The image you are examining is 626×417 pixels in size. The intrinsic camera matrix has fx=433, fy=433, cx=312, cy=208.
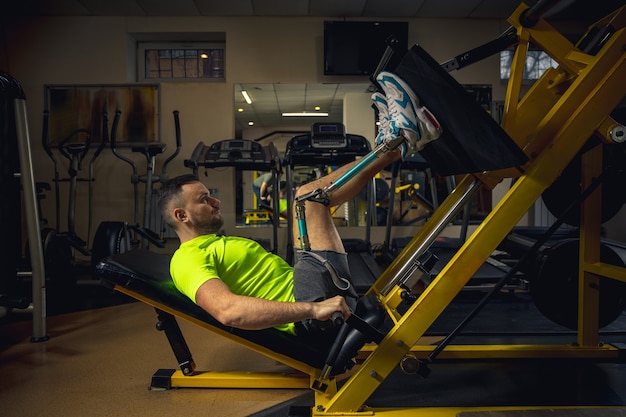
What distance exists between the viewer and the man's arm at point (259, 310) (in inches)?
54.3

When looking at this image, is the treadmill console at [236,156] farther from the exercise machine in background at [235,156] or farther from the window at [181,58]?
the window at [181,58]

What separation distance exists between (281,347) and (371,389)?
14.9 inches

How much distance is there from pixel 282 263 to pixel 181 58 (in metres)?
4.09

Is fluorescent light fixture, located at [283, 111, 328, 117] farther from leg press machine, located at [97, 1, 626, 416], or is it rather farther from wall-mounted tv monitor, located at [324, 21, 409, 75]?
leg press machine, located at [97, 1, 626, 416]

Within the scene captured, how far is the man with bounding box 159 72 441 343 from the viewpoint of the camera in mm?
1396

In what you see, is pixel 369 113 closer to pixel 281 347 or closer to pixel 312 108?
pixel 312 108

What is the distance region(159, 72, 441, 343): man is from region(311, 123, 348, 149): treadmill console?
7.43 feet

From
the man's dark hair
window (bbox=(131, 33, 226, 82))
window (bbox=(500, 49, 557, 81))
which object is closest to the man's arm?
the man's dark hair

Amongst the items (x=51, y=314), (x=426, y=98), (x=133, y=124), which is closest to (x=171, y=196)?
(x=426, y=98)

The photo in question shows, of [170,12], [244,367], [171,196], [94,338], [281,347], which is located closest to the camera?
[281,347]

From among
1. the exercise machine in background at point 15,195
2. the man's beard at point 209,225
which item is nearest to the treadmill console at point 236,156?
the exercise machine in background at point 15,195

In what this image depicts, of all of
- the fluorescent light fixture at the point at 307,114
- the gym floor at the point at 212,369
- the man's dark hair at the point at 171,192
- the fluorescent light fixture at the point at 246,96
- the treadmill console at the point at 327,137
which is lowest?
the gym floor at the point at 212,369

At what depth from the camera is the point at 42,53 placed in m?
4.89

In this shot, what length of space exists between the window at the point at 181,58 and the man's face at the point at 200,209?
11.9ft
